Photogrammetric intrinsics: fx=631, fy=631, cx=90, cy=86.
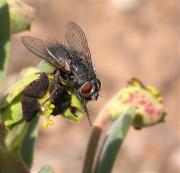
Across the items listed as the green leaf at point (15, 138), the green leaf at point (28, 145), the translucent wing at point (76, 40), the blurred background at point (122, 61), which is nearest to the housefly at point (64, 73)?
the translucent wing at point (76, 40)

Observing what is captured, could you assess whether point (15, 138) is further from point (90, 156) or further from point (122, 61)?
point (122, 61)

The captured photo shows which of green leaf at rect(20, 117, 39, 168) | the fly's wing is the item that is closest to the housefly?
the fly's wing

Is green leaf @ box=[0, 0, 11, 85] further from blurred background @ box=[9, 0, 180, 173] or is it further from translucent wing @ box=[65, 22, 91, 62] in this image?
blurred background @ box=[9, 0, 180, 173]

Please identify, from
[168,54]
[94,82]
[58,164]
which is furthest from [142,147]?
[94,82]

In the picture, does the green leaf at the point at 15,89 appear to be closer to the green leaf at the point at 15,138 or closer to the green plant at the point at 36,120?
the green plant at the point at 36,120

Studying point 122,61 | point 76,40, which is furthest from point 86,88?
point 122,61

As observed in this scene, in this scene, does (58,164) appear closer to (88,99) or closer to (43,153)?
(43,153)
